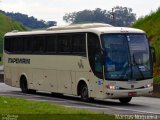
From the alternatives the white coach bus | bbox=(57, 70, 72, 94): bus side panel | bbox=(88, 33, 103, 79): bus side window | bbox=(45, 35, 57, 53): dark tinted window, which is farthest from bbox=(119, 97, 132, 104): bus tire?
bbox=(45, 35, 57, 53): dark tinted window

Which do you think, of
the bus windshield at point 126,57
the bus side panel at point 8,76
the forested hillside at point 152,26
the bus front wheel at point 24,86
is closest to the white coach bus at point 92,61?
the bus windshield at point 126,57

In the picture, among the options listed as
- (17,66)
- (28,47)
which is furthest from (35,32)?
(17,66)

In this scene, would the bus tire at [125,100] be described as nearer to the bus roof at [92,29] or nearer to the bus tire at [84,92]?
the bus tire at [84,92]

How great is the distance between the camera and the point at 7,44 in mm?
34219

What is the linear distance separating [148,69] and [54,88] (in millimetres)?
5708

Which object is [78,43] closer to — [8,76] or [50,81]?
[50,81]

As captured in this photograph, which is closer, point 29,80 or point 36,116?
point 36,116

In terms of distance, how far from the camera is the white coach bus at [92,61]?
2400 centimetres

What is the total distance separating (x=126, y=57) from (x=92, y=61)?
150 cm

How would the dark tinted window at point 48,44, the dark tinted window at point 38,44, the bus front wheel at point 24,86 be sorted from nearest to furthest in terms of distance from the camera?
the dark tinted window at point 48,44 < the dark tinted window at point 38,44 < the bus front wheel at point 24,86

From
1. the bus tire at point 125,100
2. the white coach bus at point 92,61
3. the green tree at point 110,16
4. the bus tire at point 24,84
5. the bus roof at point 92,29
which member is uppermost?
the green tree at point 110,16

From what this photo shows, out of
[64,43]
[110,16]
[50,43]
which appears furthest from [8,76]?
[110,16]

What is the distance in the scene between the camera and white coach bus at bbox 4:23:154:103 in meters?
24.0

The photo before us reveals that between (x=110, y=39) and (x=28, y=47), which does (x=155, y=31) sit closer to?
(x=28, y=47)
